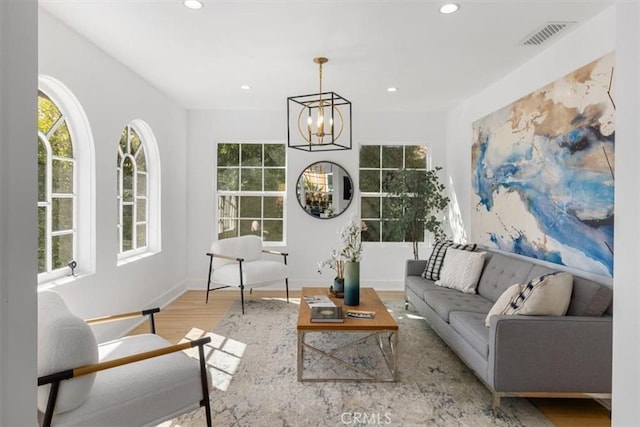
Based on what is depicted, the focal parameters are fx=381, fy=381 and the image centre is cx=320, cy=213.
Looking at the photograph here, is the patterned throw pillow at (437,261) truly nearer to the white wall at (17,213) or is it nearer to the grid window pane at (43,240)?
the grid window pane at (43,240)

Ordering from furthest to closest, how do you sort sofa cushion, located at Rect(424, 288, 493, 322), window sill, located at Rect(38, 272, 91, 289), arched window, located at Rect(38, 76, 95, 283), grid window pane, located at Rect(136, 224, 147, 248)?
grid window pane, located at Rect(136, 224, 147, 248), sofa cushion, located at Rect(424, 288, 493, 322), arched window, located at Rect(38, 76, 95, 283), window sill, located at Rect(38, 272, 91, 289)

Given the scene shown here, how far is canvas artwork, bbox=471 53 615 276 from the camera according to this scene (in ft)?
8.46

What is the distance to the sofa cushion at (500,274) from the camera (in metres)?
3.21

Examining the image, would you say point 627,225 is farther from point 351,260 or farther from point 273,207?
point 273,207

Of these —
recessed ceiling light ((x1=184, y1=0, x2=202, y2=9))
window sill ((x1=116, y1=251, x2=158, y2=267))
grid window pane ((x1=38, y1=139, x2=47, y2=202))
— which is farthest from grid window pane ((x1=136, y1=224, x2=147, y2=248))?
recessed ceiling light ((x1=184, y1=0, x2=202, y2=9))

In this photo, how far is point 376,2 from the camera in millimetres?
2521

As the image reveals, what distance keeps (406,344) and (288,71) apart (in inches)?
113

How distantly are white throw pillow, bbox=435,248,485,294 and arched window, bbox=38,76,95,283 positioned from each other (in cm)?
333

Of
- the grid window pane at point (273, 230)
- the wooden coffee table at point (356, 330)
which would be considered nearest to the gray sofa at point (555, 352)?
the wooden coffee table at point (356, 330)

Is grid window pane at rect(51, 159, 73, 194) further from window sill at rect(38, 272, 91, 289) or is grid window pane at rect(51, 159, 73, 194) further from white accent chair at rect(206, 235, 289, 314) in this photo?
white accent chair at rect(206, 235, 289, 314)

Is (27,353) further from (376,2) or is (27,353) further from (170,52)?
(170,52)

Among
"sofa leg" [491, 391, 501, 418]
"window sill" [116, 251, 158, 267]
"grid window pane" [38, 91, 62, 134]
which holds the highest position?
"grid window pane" [38, 91, 62, 134]

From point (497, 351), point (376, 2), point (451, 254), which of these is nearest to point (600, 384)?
point (497, 351)

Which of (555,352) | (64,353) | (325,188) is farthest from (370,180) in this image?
(64,353)
